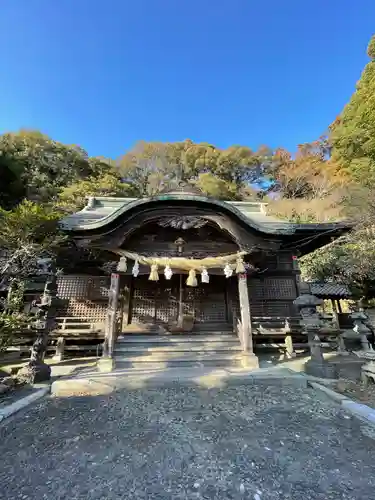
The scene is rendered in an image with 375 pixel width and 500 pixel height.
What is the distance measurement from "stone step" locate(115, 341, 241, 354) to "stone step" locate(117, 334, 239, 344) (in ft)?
0.46

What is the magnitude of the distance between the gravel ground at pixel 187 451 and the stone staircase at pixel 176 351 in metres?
2.12

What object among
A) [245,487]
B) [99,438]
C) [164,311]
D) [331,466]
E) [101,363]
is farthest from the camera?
[164,311]

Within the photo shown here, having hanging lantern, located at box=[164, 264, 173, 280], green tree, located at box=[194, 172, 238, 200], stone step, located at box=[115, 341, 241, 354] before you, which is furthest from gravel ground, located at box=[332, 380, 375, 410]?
green tree, located at box=[194, 172, 238, 200]

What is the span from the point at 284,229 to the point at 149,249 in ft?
14.7

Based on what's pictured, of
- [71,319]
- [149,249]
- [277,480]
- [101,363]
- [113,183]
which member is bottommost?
[277,480]

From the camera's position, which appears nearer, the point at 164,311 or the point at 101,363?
the point at 101,363

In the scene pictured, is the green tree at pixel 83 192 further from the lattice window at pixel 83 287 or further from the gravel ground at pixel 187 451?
the gravel ground at pixel 187 451

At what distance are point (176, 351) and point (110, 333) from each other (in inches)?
80.3

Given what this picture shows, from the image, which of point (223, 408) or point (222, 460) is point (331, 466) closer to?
point (222, 460)

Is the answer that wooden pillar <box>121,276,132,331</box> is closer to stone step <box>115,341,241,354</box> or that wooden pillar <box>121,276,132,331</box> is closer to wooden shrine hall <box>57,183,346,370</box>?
wooden shrine hall <box>57,183,346,370</box>

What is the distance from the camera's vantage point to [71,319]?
28.9 feet

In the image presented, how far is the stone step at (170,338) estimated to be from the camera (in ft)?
25.5

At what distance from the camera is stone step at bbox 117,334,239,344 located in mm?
7762

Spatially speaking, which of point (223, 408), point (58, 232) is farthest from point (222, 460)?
point (58, 232)
